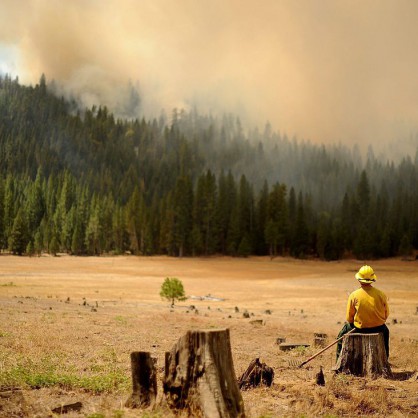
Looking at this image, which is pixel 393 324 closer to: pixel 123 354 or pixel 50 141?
pixel 123 354

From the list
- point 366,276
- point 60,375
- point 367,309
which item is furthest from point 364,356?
point 60,375

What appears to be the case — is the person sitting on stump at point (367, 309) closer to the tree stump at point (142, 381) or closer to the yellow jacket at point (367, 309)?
the yellow jacket at point (367, 309)


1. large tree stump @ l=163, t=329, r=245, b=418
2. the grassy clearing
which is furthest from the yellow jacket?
the grassy clearing

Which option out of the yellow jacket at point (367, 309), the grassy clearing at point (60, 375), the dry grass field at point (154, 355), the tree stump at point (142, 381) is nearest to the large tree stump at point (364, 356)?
the dry grass field at point (154, 355)

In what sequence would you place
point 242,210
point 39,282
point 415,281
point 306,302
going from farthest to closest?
1. point 242,210
2. point 415,281
3. point 39,282
4. point 306,302

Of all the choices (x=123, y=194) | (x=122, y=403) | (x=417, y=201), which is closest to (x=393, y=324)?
(x=122, y=403)

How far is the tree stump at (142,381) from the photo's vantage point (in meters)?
6.51

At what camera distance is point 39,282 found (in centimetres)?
4572

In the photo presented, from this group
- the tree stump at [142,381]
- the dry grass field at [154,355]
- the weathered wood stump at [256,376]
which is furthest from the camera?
the weathered wood stump at [256,376]

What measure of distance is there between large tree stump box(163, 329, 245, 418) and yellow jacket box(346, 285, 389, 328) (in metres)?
4.85

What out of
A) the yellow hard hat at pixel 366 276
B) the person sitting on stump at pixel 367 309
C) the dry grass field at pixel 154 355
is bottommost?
the dry grass field at pixel 154 355

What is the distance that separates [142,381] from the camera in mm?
6594

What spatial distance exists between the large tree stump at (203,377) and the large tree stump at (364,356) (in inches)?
177

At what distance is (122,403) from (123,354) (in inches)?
207
